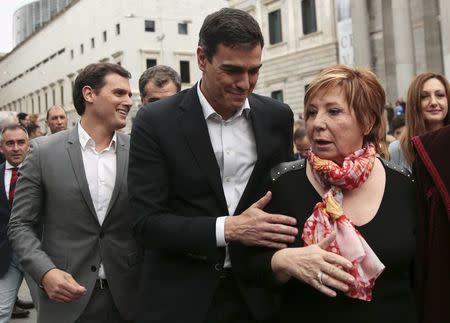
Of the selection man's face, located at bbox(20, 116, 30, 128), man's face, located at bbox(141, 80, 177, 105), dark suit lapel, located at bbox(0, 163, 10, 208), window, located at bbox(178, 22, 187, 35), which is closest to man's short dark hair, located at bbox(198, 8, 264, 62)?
man's face, located at bbox(141, 80, 177, 105)

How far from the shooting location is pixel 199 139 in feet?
7.96

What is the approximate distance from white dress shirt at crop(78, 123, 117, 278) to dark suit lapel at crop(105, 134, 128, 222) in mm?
32

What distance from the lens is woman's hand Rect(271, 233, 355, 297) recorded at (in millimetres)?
1942

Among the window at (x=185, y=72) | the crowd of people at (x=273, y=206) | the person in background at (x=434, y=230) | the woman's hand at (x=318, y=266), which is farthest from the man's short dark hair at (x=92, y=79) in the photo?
the window at (x=185, y=72)

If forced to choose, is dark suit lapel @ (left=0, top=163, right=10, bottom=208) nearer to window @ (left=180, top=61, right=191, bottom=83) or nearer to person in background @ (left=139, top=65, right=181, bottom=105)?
person in background @ (left=139, top=65, right=181, bottom=105)

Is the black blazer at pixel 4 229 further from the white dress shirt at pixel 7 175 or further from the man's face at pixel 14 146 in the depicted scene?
the man's face at pixel 14 146

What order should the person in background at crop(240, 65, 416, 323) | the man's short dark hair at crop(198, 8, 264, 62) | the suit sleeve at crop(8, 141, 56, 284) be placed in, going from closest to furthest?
the person in background at crop(240, 65, 416, 323)
the man's short dark hair at crop(198, 8, 264, 62)
the suit sleeve at crop(8, 141, 56, 284)

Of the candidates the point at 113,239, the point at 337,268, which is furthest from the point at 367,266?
the point at 113,239

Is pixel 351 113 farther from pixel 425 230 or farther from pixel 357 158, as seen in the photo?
pixel 425 230

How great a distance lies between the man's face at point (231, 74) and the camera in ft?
7.61

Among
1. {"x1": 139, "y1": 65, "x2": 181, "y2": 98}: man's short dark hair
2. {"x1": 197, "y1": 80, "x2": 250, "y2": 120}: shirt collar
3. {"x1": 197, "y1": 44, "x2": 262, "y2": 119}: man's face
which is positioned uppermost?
{"x1": 139, "y1": 65, "x2": 181, "y2": 98}: man's short dark hair

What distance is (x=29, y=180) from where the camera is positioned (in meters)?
3.16

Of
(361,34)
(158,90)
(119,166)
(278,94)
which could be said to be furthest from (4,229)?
(278,94)

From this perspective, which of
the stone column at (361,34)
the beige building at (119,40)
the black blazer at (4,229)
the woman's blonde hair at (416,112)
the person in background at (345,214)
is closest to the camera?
the person in background at (345,214)
